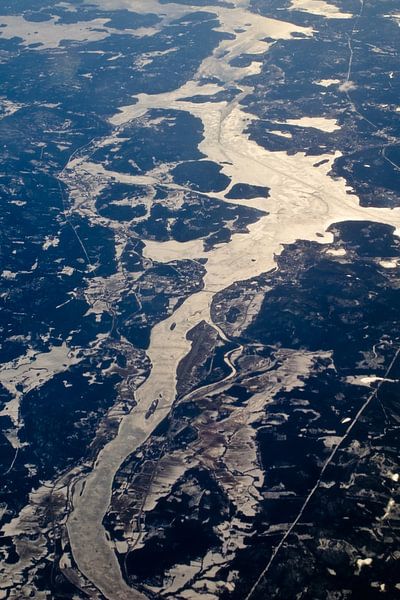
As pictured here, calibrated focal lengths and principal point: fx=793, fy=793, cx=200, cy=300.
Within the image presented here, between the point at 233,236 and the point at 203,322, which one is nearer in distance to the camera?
the point at 203,322

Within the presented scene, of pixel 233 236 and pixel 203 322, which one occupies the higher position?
pixel 233 236

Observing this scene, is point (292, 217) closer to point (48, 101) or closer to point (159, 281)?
point (159, 281)

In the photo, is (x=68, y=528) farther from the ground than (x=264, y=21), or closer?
closer

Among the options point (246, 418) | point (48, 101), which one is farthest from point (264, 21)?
point (246, 418)

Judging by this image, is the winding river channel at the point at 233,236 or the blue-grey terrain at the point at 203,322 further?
the winding river channel at the point at 233,236

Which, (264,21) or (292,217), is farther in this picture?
(264,21)

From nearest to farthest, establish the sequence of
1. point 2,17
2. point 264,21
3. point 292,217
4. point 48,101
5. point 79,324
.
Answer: point 79,324, point 292,217, point 48,101, point 264,21, point 2,17
